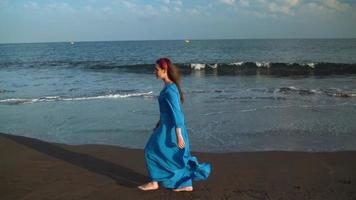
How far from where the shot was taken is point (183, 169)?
4.73m

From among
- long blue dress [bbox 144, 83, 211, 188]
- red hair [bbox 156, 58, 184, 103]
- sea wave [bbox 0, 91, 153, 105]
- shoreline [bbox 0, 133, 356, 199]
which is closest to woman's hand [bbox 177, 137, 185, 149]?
long blue dress [bbox 144, 83, 211, 188]

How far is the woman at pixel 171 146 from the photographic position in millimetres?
4562

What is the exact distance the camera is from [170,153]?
15.3ft

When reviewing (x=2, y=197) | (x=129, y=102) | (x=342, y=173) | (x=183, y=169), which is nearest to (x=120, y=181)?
(x=183, y=169)

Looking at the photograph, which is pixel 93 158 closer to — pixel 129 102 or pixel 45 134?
pixel 45 134

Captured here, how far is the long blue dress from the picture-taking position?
4.57 m

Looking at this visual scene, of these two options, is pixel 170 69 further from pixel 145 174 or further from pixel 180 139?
pixel 145 174

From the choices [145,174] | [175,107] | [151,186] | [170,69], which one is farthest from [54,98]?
[175,107]

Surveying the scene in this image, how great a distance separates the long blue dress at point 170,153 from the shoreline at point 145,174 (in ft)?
0.67

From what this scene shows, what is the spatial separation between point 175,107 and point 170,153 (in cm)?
54

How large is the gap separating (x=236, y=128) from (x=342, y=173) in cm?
330

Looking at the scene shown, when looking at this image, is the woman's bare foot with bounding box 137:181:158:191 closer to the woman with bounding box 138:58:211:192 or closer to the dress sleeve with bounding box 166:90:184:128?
the woman with bounding box 138:58:211:192

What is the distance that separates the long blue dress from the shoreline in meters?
0.21

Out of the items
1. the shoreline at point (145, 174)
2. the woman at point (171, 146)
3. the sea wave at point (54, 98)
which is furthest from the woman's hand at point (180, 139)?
the sea wave at point (54, 98)
